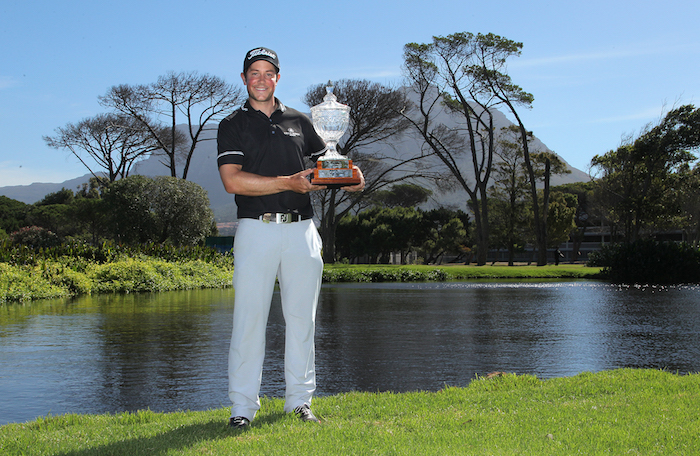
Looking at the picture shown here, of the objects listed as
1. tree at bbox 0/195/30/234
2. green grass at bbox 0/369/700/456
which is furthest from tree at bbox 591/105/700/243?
tree at bbox 0/195/30/234

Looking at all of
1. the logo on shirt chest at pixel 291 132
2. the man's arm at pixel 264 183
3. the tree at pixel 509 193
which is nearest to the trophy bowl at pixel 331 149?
the man's arm at pixel 264 183

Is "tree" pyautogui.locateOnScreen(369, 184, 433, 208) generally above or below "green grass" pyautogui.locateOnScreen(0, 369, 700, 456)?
above

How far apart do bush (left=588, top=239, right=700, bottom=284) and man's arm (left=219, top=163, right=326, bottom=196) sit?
21466 mm

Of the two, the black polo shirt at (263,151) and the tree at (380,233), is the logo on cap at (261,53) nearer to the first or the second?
the black polo shirt at (263,151)

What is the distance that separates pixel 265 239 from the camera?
364cm

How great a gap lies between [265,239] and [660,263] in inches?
857

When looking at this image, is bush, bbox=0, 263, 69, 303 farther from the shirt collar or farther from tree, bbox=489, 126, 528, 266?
tree, bbox=489, 126, 528, 266

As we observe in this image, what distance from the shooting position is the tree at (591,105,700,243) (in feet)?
106

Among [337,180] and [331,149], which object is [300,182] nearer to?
[337,180]

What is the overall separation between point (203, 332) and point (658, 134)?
3120 centimetres

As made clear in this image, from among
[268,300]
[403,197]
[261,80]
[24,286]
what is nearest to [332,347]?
[268,300]

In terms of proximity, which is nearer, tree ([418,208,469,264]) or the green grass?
the green grass

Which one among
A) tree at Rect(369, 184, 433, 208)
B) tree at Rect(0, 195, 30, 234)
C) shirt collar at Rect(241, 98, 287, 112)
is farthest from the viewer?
tree at Rect(369, 184, 433, 208)

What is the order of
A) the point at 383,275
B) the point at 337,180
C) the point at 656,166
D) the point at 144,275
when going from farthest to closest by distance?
1. the point at 656,166
2. the point at 383,275
3. the point at 144,275
4. the point at 337,180
